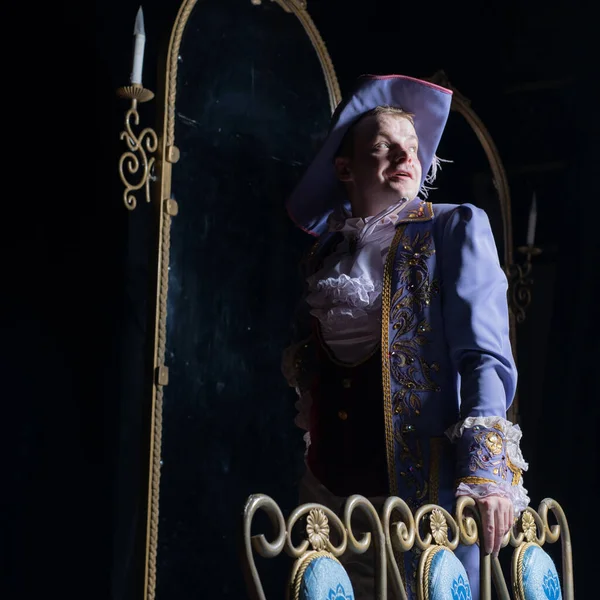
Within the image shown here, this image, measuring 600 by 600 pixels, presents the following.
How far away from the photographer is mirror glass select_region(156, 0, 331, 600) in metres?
1.99

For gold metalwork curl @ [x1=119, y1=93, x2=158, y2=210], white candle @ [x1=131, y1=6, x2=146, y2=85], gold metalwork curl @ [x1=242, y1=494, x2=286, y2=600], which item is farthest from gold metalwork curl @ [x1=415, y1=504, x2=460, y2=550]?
white candle @ [x1=131, y1=6, x2=146, y2=85]

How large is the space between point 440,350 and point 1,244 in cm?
93

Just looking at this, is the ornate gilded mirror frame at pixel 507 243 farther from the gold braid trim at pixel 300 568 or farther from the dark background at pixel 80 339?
the gold braid trim at pixel 300 568

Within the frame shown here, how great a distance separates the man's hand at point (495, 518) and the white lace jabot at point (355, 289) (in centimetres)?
38

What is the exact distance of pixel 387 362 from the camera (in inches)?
65.1

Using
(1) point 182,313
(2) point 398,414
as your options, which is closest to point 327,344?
(2) point 398,414

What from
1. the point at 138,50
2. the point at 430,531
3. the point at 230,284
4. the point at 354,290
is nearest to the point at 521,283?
Result: the point at 230,284

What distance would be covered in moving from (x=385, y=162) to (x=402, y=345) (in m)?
0.38

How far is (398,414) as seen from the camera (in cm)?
163

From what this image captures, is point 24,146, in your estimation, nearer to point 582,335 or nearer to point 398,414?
point 398,414

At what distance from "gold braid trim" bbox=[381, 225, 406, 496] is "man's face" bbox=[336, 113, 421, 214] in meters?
0.16

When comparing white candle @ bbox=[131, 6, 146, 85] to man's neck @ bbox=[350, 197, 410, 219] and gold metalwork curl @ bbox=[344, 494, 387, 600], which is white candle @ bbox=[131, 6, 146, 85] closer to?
man's neck @ bbox=[350, 197, 410, 219]

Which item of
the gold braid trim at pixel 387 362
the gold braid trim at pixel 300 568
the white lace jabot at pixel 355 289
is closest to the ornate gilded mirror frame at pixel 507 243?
the white lace jabot at pixel 355 289

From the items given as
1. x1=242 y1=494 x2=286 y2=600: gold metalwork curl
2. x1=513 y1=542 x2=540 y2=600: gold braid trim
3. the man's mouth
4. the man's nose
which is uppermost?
the man's nose
